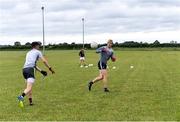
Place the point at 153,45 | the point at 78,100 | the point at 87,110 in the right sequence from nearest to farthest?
1. the point at 87,110
2. the point at 78,100
3. the point at 153,45

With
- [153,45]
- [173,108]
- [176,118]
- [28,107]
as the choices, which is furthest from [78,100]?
[153,45]

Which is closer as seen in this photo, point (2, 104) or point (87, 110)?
point (87, 110)

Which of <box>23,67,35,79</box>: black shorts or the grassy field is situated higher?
<box>23,67,35,79</box>: black shorts

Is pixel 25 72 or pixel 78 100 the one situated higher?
pixel 25 72

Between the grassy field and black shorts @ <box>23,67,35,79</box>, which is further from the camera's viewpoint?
black shorts @ <box>23,67,35,79</box>

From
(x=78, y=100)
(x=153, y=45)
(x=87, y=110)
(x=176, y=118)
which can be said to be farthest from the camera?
(x=153, y=45)

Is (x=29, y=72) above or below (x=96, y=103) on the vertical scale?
above

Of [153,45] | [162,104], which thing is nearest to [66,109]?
[162,104]

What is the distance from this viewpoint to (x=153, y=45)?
134m

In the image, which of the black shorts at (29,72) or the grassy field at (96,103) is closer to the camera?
the grassy field at (96,103)

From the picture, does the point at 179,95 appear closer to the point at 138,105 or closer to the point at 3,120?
the point at 138,105

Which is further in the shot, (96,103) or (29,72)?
(96,103)

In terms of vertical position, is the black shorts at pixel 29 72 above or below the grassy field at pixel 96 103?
above

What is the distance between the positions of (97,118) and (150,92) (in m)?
6.75
